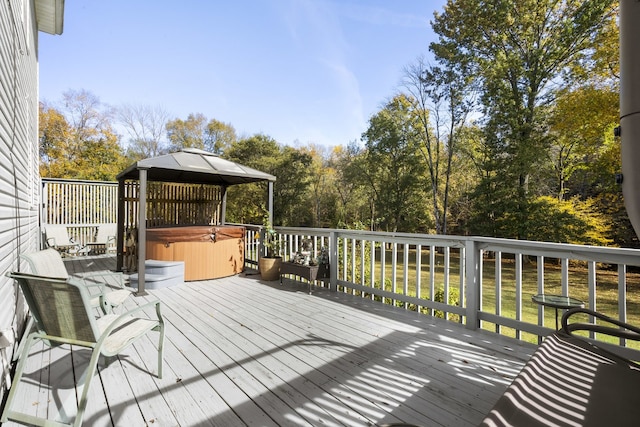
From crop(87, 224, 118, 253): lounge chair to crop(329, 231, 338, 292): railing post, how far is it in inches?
276

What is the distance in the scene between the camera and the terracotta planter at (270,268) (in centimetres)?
586

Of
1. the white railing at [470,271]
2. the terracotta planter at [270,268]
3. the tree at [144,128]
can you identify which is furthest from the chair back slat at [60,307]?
the tree at [144,128]

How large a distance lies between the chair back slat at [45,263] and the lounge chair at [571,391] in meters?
3.12

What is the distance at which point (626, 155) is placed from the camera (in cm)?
110

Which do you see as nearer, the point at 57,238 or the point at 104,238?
the point at 57,238

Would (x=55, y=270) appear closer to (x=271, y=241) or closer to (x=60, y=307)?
(x=60, y=307)

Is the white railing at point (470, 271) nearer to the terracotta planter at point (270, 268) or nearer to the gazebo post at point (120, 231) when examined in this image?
the terracotta planter at point (270, 268)

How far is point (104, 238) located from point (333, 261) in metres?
7.55

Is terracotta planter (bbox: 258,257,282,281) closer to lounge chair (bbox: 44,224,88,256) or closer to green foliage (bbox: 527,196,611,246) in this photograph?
lounge chair (bbox: 44,224,88,256)

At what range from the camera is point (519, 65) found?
44.4 feet

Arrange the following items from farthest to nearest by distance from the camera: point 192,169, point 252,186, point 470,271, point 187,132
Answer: point 187,132
point 252,186
point 192,169
point 470,271

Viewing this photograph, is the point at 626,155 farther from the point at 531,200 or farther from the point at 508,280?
the point at 531,200

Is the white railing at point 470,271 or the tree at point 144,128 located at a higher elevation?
the tree at point 144,128

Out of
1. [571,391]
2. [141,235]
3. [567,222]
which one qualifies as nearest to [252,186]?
[141,235]
